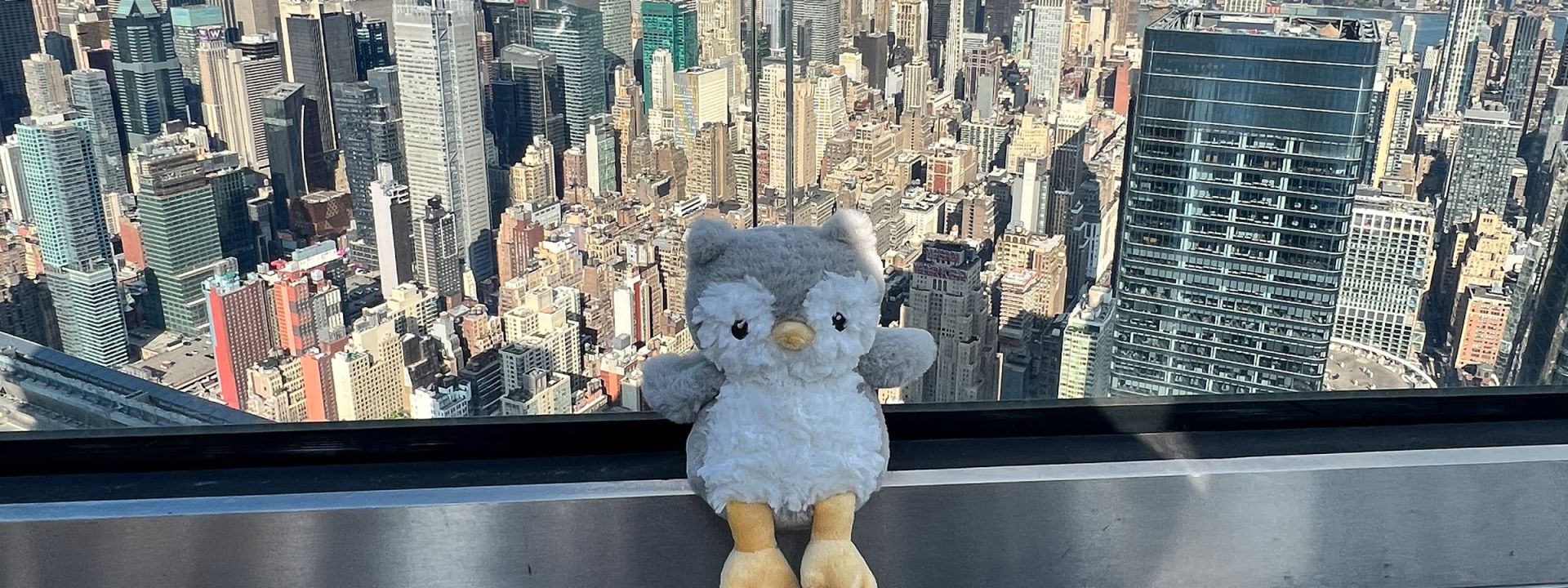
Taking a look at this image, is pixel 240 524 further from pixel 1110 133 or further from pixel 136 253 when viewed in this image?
pixel 1110 133

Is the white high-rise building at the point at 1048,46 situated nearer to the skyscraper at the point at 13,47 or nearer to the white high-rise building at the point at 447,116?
the white high-rise building at the point at 447,116

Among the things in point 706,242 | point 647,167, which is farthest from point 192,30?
point 706,242

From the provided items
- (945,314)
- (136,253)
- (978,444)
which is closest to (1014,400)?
(978,444)

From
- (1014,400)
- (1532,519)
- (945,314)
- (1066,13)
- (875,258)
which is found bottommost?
(1532,519)

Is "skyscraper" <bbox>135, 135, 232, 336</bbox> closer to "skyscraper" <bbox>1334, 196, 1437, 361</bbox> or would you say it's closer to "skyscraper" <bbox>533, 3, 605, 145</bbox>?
"skyscraper" <bbox>533, 3, 605, 145</bbox>

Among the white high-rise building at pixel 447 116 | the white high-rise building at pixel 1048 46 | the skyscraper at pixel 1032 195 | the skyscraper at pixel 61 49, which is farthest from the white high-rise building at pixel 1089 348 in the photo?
the skyscraper at pixel 61 49

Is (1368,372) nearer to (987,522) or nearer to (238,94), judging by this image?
(987,522)
